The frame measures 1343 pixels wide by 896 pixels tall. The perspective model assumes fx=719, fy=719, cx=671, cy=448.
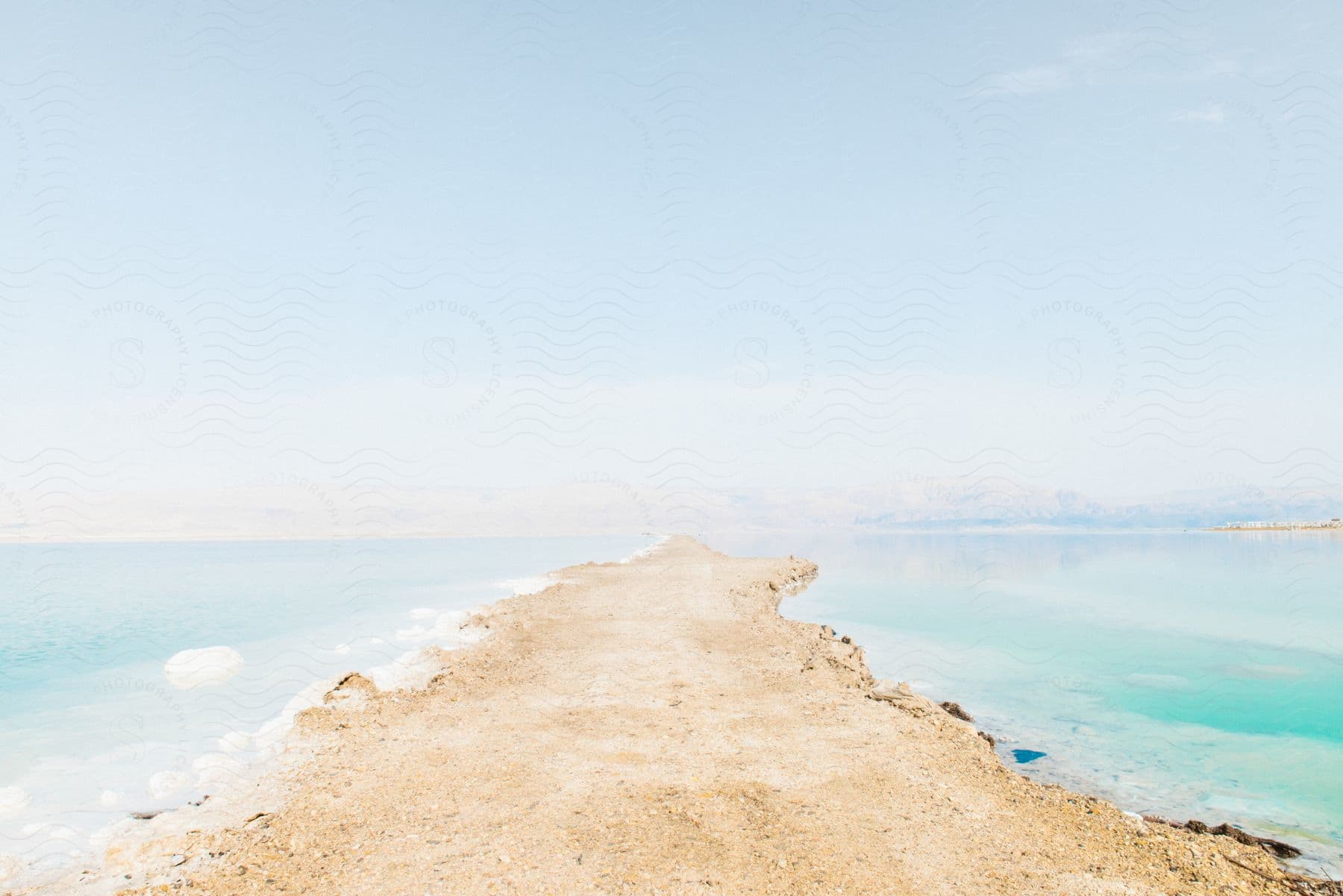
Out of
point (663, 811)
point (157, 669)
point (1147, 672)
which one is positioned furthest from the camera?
point (1147, 672)

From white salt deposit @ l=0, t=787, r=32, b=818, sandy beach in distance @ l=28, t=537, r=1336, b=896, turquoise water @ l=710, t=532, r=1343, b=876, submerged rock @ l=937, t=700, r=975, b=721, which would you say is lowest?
turquoise water @ l=710, t=532, r=1343, b=876

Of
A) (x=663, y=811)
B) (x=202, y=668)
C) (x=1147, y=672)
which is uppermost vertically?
(x=663, y=811)

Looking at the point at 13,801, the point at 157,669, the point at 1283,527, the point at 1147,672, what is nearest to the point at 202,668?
the point at 157,669

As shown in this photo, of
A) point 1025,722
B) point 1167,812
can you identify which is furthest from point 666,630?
point 1167,812

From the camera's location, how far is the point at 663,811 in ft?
25.2

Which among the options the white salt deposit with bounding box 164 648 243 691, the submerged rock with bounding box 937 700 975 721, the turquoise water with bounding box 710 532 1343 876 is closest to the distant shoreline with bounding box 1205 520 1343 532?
the turquoise water with bounding box 710 532 1343 876

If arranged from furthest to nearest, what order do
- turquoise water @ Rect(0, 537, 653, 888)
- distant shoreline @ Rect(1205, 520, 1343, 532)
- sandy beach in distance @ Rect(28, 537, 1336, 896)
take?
distant shoreline @ Rect(1205, 520, 1343, 532)
turquoise water @ Rect(0, 537, 653, 888)
sandy beach in distance @ Rect(28, 537, 1336, 896)

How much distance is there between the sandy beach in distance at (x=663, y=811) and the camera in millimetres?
6363

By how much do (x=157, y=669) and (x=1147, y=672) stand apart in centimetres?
2523

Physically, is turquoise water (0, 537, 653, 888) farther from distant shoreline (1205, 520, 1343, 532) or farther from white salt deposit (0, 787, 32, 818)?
distant shoreline (1205, 520, 1343, 532)

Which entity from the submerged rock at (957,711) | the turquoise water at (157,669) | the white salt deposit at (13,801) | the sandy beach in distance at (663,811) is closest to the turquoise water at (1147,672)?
the submerged rock at (957,711)

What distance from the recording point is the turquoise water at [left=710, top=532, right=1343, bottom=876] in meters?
10.8

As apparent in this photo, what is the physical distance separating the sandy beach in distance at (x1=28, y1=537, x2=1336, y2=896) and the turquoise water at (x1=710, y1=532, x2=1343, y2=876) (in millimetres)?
2441

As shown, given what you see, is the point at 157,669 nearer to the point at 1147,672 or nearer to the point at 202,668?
the point at 202,668
